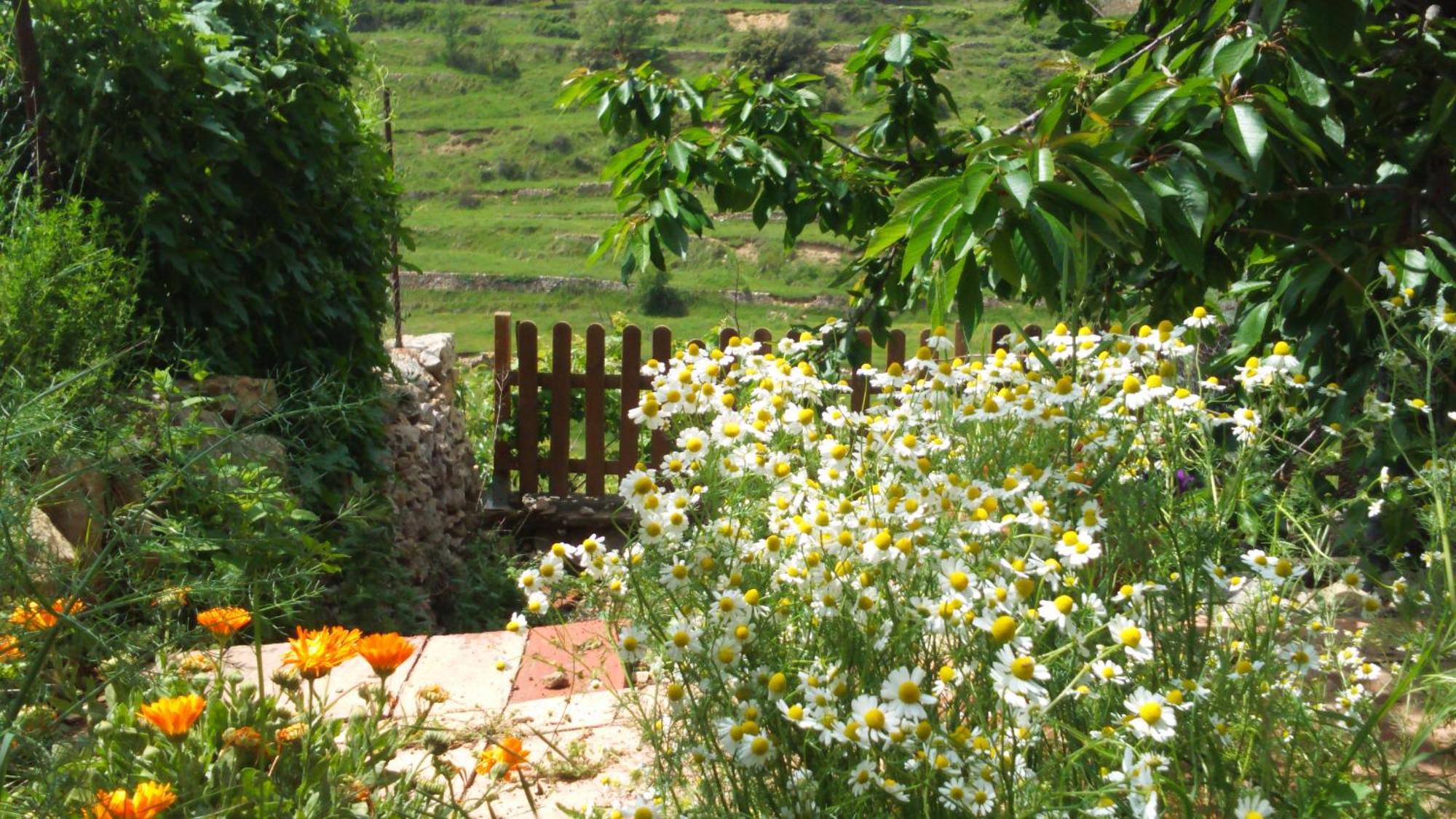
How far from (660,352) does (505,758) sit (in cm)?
574

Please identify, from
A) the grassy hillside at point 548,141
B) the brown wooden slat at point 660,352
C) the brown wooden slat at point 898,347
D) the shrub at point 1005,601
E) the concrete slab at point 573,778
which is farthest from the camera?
the grassy hillside at point 548,141

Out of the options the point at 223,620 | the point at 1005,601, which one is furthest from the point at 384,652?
the point at 1005,601

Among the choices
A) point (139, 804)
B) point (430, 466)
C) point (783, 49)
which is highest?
point (783, 49)

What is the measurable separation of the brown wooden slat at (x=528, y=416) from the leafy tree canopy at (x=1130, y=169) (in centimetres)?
386

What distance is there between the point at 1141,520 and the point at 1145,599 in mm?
107

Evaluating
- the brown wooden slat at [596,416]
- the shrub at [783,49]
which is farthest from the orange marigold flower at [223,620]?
the shrub at [783,49]

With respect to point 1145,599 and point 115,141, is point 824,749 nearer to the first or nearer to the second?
point 1145,599

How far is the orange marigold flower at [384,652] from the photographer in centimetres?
144

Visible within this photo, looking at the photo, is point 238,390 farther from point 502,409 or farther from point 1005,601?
point 502,409

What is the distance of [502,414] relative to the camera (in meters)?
7.32

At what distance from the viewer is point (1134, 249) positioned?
2.05m

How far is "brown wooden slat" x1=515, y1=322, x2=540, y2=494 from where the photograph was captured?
23.5ft

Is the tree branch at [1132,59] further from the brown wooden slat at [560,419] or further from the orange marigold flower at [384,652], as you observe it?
the brown wooden slat at [560,419]

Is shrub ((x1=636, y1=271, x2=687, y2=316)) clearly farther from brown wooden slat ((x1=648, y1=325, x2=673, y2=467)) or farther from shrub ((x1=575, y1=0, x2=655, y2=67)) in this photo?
brown wooden slat ((x1=648, y1=325, x2=673, y2=467))
